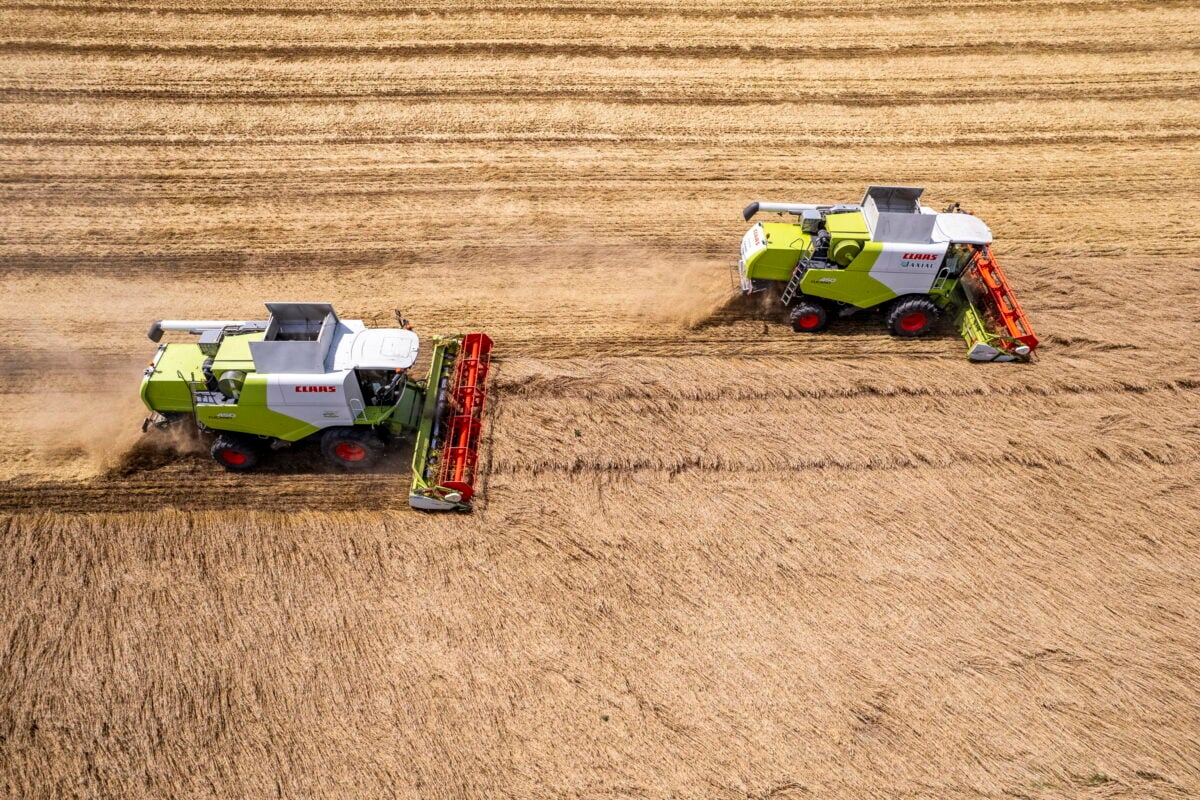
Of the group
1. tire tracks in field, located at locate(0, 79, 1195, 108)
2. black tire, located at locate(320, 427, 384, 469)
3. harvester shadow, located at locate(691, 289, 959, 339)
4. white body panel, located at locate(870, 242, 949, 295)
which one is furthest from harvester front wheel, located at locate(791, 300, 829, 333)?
black tire, located at locate(320, 427, 384, 469)

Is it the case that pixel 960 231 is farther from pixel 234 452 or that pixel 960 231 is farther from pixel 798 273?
pixel 234 452

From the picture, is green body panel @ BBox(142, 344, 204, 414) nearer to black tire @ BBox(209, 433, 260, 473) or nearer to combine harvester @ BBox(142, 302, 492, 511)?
combine harvester @ BBox(142, 302, 492, 511)

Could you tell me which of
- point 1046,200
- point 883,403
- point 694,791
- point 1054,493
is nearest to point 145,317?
point 694,791

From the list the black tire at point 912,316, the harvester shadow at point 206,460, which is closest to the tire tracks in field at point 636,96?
the black tire at point 912,316

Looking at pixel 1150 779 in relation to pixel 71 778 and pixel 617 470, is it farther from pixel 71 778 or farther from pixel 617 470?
pixel 71 778

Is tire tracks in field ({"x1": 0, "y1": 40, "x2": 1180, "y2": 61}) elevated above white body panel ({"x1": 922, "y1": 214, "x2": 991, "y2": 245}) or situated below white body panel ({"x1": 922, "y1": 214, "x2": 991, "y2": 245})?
above

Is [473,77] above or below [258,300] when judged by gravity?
above

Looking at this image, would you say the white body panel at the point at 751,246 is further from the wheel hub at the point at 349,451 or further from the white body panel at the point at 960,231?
the wheel hub at the point at 349,451
